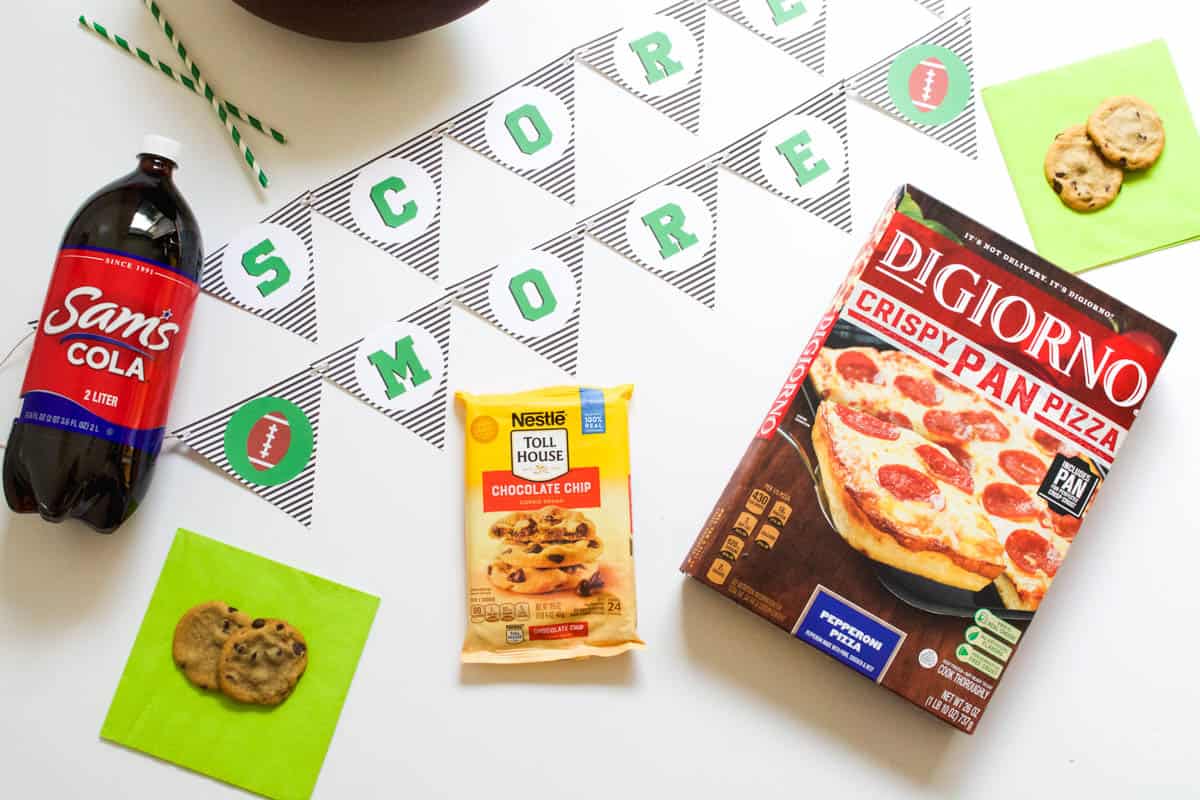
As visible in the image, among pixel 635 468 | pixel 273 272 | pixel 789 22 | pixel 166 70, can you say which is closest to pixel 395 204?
pixel 273 272

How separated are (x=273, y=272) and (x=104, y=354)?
184mm

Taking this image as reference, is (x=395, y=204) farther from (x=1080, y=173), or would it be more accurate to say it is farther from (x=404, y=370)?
(x=1080, y=173)

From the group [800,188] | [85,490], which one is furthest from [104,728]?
[800,188]

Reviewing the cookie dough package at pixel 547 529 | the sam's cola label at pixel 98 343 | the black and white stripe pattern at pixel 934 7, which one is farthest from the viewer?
the black and white stripe pattern at pixel 934 7

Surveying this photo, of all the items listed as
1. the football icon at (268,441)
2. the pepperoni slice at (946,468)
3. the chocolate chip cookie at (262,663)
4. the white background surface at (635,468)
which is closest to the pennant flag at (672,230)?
the white background surface at (635,468)

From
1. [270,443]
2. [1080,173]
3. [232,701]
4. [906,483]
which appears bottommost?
[232,701]

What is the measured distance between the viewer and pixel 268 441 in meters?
0.98

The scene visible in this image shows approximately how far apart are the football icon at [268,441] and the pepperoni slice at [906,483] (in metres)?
0.59

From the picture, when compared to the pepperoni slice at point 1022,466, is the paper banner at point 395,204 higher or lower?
lower

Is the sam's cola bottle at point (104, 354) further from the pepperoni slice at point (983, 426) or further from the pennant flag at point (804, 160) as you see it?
the pepperoni slice at point (983, 426)

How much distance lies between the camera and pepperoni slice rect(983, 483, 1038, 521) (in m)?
0.94

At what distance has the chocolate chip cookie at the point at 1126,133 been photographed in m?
1.05

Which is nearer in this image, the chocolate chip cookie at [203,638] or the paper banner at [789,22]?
the chocolate chip cookie at [203,638]

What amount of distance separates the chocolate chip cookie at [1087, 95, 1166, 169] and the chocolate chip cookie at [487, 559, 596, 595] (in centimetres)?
71
